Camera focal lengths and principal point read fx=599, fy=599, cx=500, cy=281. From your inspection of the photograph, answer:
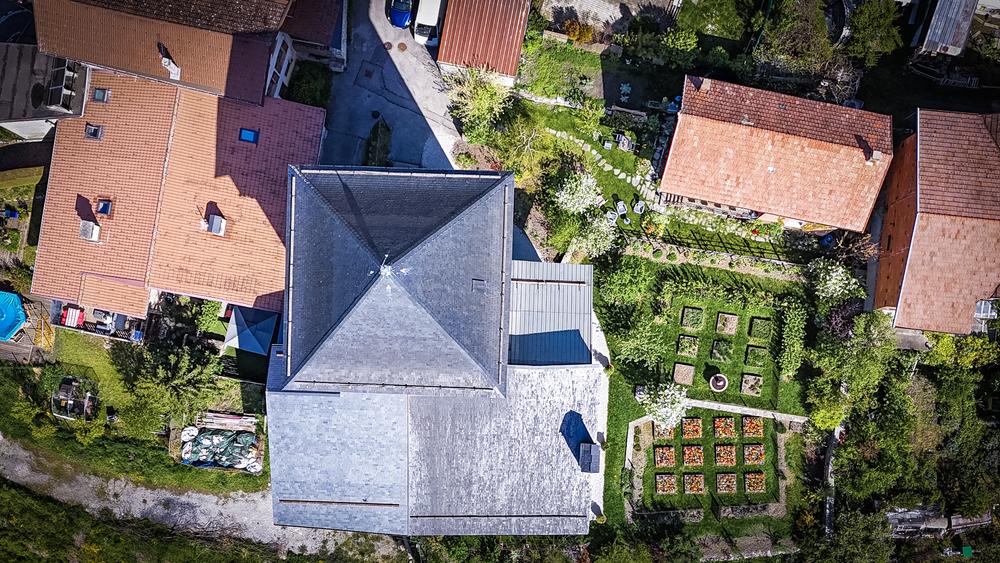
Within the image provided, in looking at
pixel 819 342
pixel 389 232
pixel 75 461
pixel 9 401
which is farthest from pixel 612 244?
pixel 9 401

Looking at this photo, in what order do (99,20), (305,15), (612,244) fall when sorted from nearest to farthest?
(99,20) < (305,15) < (612,244)

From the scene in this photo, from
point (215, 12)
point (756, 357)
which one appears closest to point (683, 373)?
point (756, 357)

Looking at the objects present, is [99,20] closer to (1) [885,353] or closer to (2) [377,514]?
(2) [377,514]

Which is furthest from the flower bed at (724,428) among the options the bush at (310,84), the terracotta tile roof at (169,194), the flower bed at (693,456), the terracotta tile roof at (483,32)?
the bush at (310,84)

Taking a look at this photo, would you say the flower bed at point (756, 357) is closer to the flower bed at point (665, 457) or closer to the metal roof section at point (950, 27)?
the flower bed at point (665, 457)

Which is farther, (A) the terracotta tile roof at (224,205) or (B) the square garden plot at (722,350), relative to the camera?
(B) the square garden plot at (722,350)

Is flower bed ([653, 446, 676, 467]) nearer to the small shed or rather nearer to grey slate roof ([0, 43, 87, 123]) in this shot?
the small shed
